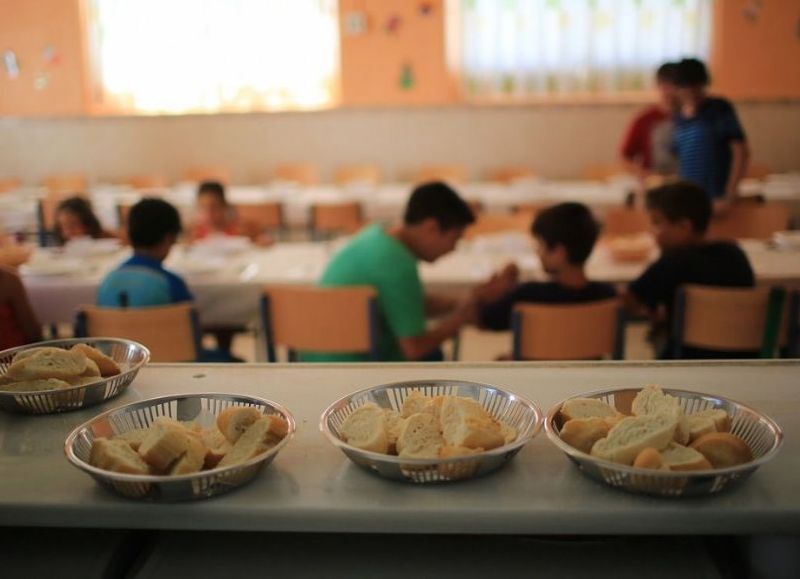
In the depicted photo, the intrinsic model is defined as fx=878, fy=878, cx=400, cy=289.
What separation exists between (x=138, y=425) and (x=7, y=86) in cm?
734

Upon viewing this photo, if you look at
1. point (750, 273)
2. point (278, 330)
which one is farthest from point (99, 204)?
point (750, 273)

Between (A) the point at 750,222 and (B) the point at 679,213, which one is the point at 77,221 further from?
(A) the point at 750,222

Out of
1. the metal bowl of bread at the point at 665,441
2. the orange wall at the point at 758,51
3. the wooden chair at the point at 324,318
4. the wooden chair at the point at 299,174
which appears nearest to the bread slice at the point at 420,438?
the metal bowl of bread at the point at 665,441

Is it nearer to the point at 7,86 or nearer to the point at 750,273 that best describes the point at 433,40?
the point at 7,86

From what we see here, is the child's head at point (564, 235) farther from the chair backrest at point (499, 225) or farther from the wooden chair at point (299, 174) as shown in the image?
the wooden chair at point (299, 174)

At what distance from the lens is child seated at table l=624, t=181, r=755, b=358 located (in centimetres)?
296

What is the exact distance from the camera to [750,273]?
2.98 m

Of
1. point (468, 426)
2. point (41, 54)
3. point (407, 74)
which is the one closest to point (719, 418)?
point (468, 426)

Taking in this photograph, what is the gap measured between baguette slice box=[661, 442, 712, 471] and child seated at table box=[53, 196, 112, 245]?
3734 millimetres

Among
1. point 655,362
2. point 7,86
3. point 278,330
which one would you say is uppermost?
point 7,86

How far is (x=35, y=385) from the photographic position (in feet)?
4.74

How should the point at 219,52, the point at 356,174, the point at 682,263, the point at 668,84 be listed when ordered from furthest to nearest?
the point at 219,52
the point at 356,174
the point at 668,84
the point at 682,263

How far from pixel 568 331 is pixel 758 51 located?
18.0ft

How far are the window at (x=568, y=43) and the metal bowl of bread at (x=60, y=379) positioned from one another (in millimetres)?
6172
